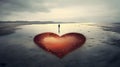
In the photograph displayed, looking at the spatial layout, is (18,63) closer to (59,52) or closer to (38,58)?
(38,58)

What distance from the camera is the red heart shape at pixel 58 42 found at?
44.0ft

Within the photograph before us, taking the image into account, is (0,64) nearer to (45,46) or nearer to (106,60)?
(45,46)

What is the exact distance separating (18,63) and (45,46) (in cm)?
264

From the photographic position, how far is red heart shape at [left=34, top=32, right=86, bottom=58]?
13408 millimetres

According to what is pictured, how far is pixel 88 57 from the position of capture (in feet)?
45.6

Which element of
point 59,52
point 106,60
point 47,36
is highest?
point 47,36

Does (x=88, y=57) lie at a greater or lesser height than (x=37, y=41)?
lesser

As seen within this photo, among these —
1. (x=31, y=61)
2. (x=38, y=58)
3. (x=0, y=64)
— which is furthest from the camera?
(x=38, y=58)

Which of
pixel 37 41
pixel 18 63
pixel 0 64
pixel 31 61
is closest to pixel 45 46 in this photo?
pixel 37 41

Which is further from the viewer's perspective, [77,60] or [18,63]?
[77,60]

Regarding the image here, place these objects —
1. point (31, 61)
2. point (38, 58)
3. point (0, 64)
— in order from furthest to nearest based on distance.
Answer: point (38, 58) < point (31, 61) < point (0, 64)

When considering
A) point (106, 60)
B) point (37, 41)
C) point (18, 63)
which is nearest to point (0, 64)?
point (18, 63)

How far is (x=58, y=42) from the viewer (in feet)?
47.5

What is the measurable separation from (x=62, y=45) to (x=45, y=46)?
5.17 feet
